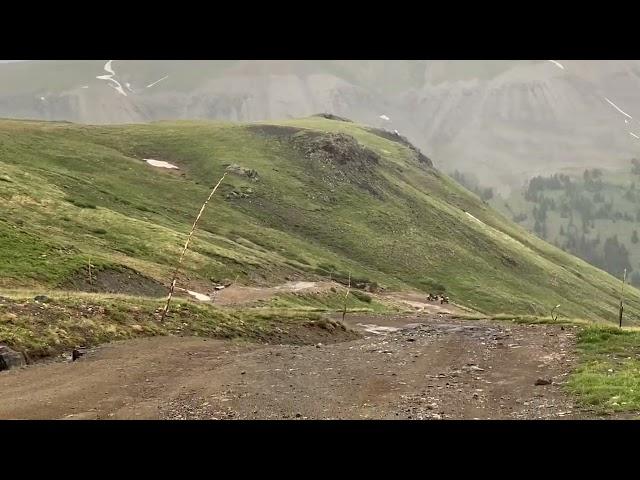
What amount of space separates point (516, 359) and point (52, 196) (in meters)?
59.4

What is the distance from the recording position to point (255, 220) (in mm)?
96625

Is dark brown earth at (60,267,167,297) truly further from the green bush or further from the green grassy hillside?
the green bush

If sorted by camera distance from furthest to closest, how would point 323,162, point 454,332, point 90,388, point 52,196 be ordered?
point 323,162 → point 52,196 → point 454,332 → point 90,388

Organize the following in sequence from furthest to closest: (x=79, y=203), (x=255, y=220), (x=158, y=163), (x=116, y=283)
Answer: (x=158, y=163) → (x=255, y=220) → (x=79, y=203) → (x=116, y=283)

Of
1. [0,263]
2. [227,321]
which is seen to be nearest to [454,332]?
[227,321]

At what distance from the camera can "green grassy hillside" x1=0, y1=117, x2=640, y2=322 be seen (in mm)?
55094

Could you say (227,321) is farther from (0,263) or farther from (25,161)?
(25,161)

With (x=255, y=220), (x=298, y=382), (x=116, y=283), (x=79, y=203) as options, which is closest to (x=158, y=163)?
(x=255, y=220)

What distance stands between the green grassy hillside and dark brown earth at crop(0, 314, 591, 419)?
17.2 meters

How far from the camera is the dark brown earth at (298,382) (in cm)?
1566

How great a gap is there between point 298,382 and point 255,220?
255 feet

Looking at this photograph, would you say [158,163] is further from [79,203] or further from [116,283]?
[116,283]

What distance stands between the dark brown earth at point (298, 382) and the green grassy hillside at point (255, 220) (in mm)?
17224

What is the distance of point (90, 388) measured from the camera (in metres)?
17.6
